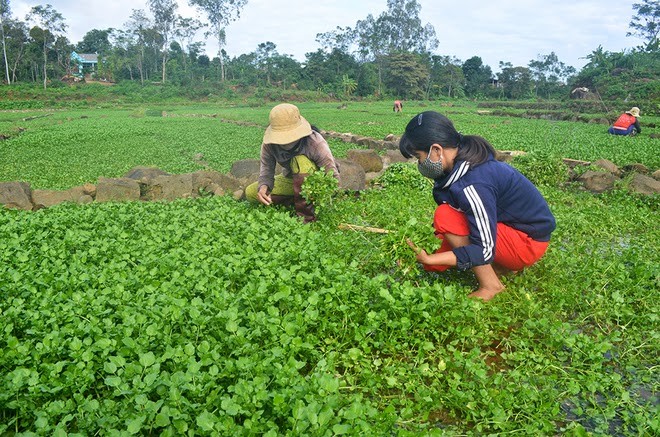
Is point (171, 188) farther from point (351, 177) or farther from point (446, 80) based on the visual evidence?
point (446, 80)

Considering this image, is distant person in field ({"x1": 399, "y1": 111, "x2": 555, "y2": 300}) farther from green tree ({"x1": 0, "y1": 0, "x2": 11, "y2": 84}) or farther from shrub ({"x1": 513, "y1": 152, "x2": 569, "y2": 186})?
green tree ({"x1": 0, "y1": 0, "x2": 11, "y2": 84})

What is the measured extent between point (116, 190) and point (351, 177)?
3.60 metres

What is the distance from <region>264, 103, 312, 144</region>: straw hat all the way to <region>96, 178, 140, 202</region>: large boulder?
310 cm

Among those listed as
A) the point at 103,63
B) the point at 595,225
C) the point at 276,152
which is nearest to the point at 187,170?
the point at 276,152

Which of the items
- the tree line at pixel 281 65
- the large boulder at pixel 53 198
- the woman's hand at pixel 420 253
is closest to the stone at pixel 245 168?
the large boulder at pixel 53 198

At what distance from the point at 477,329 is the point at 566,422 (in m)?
0.81

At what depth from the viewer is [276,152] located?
6.05m

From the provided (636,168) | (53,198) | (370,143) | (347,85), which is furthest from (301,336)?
(347,85)

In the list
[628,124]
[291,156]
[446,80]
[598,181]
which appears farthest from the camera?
[446,80]

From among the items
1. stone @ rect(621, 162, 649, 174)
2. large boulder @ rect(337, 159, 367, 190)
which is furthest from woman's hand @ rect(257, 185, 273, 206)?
stone @ rect(621, 162, 649, 174)

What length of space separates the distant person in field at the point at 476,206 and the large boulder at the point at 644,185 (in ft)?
15.3

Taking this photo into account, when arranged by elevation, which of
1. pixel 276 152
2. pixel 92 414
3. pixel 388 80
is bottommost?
pixel 92 414

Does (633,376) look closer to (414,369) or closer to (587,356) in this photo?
(587,356)

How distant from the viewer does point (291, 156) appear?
6000 mm
